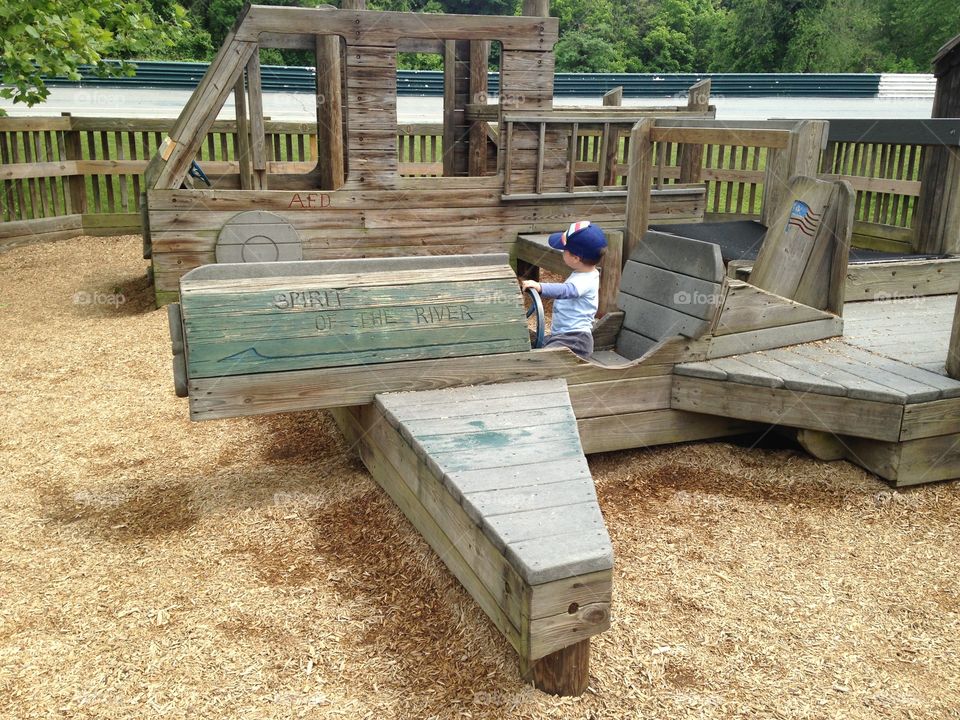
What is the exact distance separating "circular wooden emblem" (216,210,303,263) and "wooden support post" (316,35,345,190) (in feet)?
2.55

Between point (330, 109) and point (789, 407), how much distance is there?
5.55m

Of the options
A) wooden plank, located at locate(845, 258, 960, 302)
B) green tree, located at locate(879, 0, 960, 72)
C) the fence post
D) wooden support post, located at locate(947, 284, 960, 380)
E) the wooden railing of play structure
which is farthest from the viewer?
green tree, located at locate(879, 0, 960, 72)

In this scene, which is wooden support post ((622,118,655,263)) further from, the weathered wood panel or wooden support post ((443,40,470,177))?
wooden support post ((443,40,470,177))

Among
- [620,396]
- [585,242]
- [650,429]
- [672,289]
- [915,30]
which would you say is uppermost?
[915,30]

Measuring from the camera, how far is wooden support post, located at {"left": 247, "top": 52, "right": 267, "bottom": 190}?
8.03 m

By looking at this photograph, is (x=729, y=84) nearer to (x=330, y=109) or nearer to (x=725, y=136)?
(x=330, y=109)

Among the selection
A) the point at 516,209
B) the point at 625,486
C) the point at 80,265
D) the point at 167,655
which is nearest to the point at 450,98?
the point at 516,209

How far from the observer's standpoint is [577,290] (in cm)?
478

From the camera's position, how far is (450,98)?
9.71 metres

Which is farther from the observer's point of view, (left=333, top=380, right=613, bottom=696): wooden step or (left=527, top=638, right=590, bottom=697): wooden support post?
(left=527, top=638, right=590, bottom=697): wooden support post

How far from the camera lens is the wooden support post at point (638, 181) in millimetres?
6066

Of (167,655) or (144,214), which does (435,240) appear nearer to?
(144,214)

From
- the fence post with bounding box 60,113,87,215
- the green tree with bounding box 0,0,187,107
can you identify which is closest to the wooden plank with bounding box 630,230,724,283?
the green tree with bounding box 0,0,187,107

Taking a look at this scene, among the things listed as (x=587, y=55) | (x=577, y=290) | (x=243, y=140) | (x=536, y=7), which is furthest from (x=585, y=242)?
(x=587, y=55)
